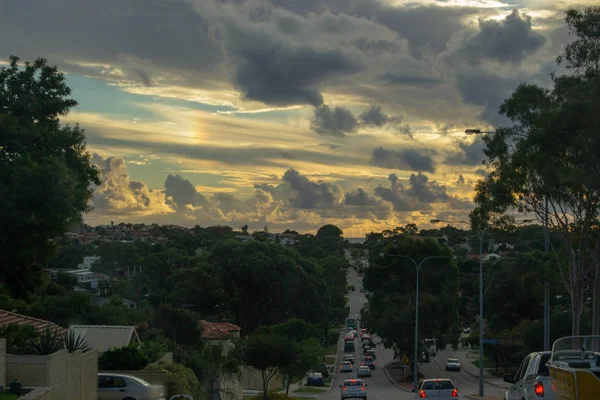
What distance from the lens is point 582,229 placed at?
120ft

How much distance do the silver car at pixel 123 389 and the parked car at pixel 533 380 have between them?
34.2 feet

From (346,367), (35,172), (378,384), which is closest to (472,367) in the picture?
(346,367)

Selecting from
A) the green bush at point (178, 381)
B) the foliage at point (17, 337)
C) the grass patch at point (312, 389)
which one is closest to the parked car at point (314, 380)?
the grass patch at point (312, 389)

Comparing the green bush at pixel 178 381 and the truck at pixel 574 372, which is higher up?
the truck at pixel 574 372

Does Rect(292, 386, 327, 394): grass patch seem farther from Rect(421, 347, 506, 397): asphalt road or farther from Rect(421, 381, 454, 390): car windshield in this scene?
Rect(421, 381, 454, 390): car windshield

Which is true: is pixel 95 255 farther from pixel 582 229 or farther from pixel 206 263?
pixel 582 229

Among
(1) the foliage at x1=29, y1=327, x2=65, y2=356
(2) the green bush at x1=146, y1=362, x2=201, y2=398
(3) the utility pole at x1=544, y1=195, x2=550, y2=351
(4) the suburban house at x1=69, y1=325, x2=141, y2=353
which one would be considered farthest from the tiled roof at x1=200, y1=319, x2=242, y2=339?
(1) the foliage at x1=29, y1=327, x2=65, y2=356

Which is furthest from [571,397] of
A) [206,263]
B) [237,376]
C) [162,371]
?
[206,263]

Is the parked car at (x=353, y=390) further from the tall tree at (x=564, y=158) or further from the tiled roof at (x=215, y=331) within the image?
the tiled roof at (x=215, y=331)

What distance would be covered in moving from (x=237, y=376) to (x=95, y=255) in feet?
461

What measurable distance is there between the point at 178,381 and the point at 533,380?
15.1 m

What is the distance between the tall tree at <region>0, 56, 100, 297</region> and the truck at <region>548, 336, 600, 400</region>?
1297 centimetres

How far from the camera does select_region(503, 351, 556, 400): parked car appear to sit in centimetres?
1678

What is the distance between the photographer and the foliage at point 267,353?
49.2m
